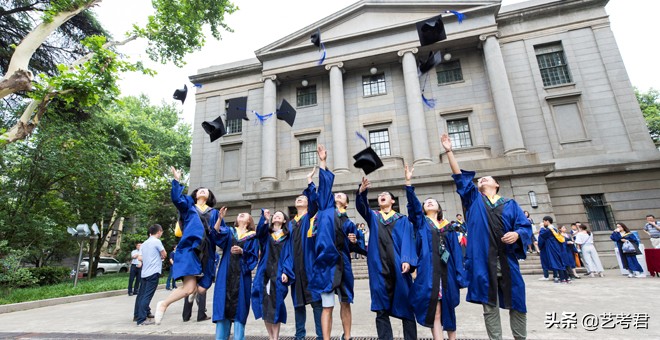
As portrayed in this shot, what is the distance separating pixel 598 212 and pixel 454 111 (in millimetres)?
8414

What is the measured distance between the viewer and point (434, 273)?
12.0 feet

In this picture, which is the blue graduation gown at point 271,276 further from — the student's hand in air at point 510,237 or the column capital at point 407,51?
the column capital at point 407,51

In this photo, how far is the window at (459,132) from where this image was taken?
1691cm

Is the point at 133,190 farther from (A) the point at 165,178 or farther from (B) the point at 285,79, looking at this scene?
(B) the point at 285,79

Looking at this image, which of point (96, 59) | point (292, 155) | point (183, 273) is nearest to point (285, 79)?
point (292, 155)

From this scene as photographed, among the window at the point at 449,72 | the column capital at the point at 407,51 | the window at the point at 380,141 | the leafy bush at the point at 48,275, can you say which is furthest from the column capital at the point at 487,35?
the leafy bush at the point at 48,275

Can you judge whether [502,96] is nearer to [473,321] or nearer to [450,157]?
[473,321]

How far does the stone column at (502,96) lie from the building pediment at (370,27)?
1472 mm

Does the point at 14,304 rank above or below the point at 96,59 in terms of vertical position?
below

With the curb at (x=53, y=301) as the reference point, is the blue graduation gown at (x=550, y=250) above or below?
above

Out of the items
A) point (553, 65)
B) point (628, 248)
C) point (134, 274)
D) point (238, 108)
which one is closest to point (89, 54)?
point (238, 108)

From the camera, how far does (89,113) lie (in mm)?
15664

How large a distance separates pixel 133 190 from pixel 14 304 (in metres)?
11.6

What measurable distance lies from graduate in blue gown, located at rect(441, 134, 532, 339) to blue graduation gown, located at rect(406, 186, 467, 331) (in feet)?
0.92
